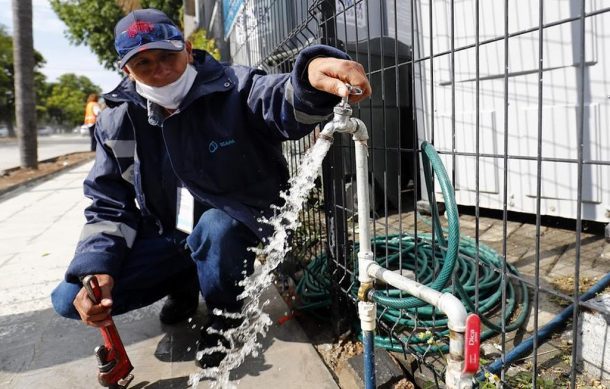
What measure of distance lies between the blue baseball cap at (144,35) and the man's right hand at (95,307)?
0.92 metres

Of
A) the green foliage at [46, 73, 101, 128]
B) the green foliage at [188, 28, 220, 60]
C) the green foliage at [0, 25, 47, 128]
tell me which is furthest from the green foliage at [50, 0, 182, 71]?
the green foliage at [46, 73, 101, 128]

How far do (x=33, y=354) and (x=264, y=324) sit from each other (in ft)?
3.65

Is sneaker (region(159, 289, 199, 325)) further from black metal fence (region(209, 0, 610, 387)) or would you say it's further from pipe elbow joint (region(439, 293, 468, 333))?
pipe elbow joint (region(439, 293, 468, 333))

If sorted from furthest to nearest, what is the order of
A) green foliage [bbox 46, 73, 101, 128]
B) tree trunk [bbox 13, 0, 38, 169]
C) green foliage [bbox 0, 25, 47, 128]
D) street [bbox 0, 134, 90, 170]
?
1. green foliage [bbox 46, 73, 101, 128]
2. green foliage [bbox 0, 25, 47, 128]
3. street [bbox 0, 134, 90, 170]
4. tree trunk [bbox 13, 0, 38, 169]

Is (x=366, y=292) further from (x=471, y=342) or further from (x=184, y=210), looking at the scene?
(x=184, y=210)

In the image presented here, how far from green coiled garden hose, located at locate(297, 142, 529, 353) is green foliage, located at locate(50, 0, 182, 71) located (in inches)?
674

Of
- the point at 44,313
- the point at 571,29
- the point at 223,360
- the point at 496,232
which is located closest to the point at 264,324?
the point at 223,360

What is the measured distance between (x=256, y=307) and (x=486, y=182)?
190 cm

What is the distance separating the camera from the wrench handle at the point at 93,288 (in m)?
1.68

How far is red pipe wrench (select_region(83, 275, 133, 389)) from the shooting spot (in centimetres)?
169

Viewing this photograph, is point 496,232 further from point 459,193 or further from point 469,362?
point 469,362

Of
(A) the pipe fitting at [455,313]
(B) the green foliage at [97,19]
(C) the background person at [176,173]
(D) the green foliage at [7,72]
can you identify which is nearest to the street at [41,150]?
(B) the green foliage at [97,19]

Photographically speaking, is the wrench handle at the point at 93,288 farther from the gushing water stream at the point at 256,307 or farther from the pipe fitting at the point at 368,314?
the pipe fitting at the point at 368,314

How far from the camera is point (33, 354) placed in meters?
2.07
